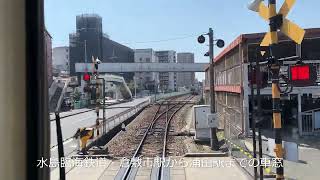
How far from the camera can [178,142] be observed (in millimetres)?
11602

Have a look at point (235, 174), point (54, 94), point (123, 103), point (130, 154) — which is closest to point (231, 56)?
point (130, 154)

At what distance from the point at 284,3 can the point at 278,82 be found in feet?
2.12

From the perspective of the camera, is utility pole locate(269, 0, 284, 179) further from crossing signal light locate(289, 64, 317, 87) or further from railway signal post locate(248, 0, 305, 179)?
crossing signal light locate(289, 64, 317, 87)

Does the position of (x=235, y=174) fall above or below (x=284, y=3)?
below

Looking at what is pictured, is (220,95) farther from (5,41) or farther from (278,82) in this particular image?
(5,41)

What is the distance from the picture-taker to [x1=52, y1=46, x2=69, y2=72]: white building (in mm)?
2371

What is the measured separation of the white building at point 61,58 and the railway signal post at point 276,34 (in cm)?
153

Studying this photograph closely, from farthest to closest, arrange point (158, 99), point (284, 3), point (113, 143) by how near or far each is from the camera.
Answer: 1. point (158, 99)
2. point (113, 143)
3. point (284, 3)

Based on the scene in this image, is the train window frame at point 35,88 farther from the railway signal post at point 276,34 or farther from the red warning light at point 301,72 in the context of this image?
the red warning light at point 301,72

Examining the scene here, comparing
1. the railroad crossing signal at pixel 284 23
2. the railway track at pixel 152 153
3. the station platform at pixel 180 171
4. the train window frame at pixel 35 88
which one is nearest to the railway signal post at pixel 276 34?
the railroad crossing signal at pixel 284 23

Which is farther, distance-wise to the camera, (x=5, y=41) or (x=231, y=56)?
(x=231, y=56)

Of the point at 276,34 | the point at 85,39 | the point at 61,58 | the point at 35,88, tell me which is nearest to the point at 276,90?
the point at 276,34

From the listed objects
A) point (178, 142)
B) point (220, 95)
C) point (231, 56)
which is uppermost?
point (231, 56)

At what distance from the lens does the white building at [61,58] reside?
2371mm
